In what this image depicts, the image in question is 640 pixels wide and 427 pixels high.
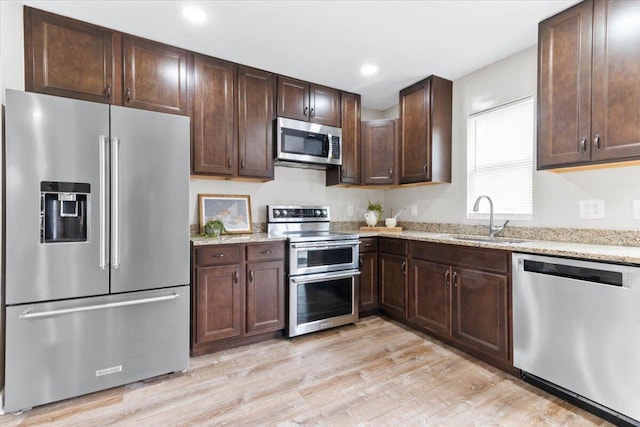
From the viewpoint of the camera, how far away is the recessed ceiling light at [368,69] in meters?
2.89

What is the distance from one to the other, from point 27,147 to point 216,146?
127 centimetres

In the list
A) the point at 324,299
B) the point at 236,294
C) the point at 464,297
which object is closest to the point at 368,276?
the point at 324,299

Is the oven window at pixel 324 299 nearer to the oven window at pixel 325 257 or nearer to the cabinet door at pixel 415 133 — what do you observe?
the oven window at pixel 325 257

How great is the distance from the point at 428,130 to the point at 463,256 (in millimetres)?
1380

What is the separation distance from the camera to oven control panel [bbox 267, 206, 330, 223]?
3.27 m

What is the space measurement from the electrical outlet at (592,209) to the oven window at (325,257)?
184 centimetres

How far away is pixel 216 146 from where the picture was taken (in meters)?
2.75

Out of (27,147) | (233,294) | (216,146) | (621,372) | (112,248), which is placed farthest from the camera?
(216,146)

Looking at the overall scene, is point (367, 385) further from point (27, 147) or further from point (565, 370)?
point (27, 147)

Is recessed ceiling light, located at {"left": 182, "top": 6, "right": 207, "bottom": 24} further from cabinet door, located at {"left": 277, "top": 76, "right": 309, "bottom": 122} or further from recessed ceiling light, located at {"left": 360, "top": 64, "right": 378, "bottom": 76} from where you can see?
recessed ceiling light, located at {"left": 360, "top": 64, "right": 378, "bottom": 76}

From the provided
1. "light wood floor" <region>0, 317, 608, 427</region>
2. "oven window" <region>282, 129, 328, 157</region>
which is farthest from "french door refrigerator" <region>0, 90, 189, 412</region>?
"oven window" <region>282, 129, 328, 157</region>

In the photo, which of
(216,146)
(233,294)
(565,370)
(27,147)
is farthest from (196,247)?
(565,370)

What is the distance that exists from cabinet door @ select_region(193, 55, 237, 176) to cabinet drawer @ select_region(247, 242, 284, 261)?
29.2 inches

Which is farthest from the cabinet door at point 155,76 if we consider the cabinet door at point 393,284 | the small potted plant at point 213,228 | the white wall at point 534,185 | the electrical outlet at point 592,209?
the electrical outlet at point 592,209
